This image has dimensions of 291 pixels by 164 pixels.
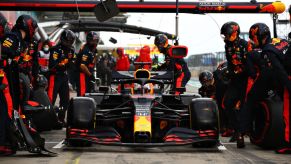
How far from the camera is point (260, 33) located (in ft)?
29.5

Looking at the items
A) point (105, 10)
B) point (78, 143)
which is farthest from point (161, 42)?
point (78, 143)

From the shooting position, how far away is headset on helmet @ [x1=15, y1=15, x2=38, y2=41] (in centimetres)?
821

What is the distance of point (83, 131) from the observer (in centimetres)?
815

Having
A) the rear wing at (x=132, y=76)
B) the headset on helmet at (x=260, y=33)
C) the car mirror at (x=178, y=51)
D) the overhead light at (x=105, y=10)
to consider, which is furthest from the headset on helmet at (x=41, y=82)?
Result: the headset on helmet at (x=260, y=33)

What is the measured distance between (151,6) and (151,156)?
7669mm

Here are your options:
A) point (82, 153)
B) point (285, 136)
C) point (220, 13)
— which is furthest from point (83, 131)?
point (220, 13)

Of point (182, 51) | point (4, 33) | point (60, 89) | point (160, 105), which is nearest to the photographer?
point (4, 33)

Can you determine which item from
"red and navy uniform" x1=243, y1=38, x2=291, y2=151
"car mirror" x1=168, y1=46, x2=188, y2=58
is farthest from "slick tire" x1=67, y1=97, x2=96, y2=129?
"red and navy uniform" x1=243, y1=38, x2=291, y2=151

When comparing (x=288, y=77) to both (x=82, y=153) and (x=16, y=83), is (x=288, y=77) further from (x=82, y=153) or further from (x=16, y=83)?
(x=16, y=83)

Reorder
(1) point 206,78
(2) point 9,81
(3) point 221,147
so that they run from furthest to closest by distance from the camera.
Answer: (1) point 206,78 < (3) point 221,147 < (2) point 9,81

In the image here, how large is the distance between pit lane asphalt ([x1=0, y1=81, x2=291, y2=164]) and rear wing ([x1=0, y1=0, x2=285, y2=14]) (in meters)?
6.30

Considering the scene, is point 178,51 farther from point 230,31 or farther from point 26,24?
point 26,24

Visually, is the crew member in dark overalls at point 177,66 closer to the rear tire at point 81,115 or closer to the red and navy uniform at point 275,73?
the red and navy uniform at point 275,73

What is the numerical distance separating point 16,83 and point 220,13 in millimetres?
8033
